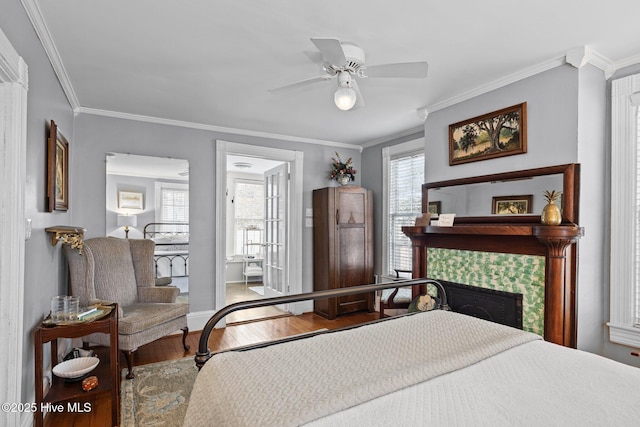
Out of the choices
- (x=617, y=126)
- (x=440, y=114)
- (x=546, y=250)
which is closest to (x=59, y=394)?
(x=546, y=250)

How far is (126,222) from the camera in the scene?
3762 mm

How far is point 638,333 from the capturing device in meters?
2.33

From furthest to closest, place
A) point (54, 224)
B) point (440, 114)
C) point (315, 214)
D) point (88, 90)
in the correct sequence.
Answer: point (315, 214) → point (440, 114) → point (88, 90) → point (54, 224)

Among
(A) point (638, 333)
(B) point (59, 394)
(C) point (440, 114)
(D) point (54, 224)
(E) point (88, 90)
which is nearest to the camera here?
(B) point (59, 394)

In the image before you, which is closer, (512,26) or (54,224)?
(512,26)

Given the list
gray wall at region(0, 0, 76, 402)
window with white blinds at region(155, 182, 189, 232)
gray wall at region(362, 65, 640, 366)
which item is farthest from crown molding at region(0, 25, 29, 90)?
gray wall at region(362, 65, 640, 366)

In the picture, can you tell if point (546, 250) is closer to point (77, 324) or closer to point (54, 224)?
point (77, 324)

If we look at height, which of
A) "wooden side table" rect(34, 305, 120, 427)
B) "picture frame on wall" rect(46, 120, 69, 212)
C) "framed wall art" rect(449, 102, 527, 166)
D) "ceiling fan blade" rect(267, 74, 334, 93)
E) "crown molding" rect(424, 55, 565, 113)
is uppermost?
"crown molding" rect(424, 55, 565, 113)

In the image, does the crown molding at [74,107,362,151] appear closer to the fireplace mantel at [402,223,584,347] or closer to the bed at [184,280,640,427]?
the fireplace mantel at [402,223,584,347]

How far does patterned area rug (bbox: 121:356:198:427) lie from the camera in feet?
7.16

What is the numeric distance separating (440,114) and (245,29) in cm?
209

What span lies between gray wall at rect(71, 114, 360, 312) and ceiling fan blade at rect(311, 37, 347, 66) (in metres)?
2.48

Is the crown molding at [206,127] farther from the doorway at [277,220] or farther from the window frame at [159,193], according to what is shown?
the window frame at [159,193]

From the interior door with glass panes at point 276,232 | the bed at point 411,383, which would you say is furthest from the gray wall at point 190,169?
the bed at point 411,383
